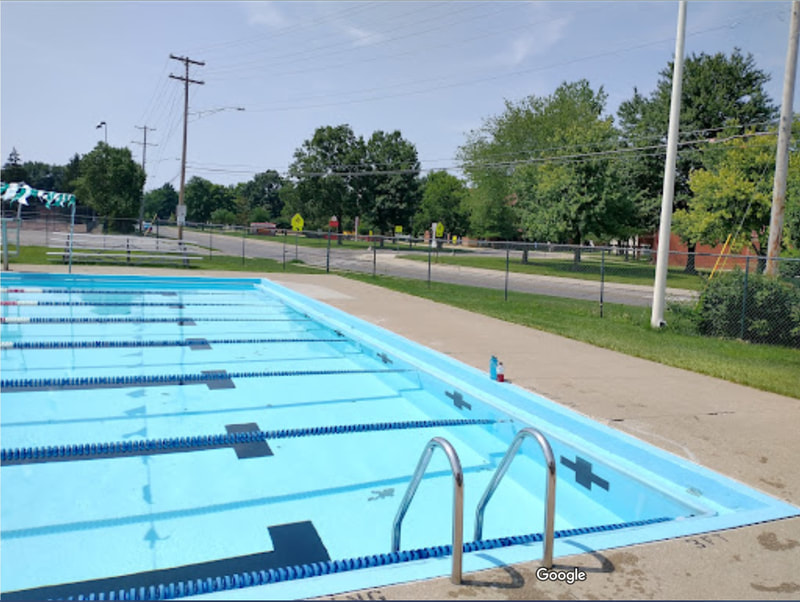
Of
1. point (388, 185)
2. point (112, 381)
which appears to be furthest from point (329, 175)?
point (112, 381)

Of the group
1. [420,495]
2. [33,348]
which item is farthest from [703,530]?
[33,348]

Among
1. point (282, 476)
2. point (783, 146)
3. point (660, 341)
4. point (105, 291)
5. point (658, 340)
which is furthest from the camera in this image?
point (105, 291)

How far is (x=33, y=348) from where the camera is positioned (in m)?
9.24

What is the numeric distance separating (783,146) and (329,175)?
57107 mm

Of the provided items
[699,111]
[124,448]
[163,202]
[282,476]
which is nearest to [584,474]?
[282,476]

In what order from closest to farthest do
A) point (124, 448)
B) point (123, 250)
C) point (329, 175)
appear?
point (124, 448) → point (123, 250) → point (329, 175)

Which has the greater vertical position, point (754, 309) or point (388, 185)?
point (388, 185)

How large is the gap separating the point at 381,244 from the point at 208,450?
62.4 meters

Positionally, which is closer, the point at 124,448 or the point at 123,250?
the point at 124,448

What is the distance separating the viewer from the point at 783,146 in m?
13.8

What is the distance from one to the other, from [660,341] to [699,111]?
1448 inches

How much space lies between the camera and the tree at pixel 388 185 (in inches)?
2753

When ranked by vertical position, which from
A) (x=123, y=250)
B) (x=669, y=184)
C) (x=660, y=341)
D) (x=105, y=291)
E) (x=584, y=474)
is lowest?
(x=584, y=474)

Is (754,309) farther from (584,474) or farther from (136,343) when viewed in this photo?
(136,343)
